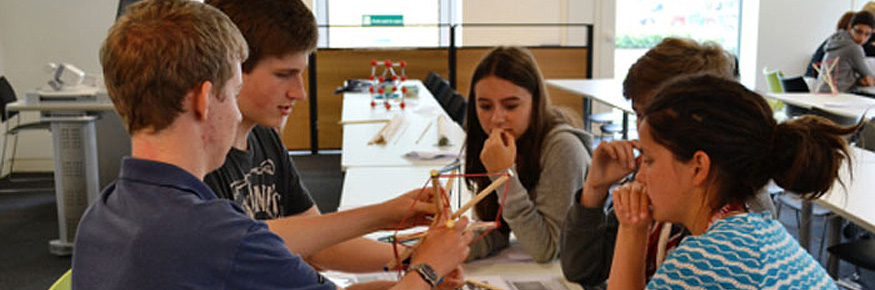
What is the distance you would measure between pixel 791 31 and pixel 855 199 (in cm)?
673

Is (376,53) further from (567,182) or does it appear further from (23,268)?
(567,182)

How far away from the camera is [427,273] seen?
122 cm

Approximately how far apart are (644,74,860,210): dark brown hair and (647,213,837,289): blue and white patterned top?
9 cm

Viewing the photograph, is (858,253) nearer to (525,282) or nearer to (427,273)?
(525,282)

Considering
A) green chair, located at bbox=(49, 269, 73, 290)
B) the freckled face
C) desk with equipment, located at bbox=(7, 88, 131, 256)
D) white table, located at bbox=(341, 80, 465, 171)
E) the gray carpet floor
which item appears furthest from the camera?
desk with equipment, located at bbox=(7, 88, 131, 256)

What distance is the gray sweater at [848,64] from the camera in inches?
260

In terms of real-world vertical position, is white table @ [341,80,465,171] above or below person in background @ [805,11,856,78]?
below

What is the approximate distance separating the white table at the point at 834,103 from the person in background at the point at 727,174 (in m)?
3.99

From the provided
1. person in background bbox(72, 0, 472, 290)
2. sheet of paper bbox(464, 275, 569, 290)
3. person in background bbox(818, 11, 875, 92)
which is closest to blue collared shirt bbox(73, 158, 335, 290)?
person in background bbox(72, 0, 472, 290)

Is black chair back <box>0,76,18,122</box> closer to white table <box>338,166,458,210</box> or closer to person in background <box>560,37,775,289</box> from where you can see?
white table <box>338,166,458,210</box>

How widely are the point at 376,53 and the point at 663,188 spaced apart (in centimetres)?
627

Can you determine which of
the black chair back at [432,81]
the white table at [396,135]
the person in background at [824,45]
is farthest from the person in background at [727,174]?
the person in background at [824,45]

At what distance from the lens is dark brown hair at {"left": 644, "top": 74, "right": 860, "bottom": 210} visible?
1.25m

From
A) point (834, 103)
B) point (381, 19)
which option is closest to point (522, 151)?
point (834, 103)
